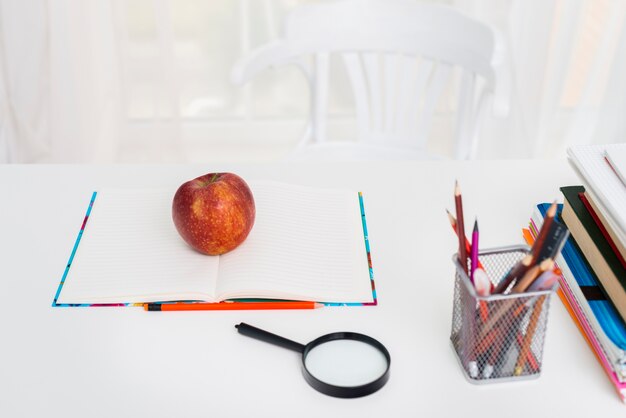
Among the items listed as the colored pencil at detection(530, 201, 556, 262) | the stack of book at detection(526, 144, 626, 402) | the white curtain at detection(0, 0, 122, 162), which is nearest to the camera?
the colored pencil at detection(530, 201, 556, 262)

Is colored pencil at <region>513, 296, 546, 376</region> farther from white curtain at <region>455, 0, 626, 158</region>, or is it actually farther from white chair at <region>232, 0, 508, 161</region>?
white curtain at <region>455, 0, 626, 158</region>

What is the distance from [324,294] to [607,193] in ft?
1.08

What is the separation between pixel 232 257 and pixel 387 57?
2.86ft

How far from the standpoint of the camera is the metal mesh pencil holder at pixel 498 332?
2.42 ft

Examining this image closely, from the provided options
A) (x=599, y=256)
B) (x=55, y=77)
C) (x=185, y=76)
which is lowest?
(x=599, y=256)

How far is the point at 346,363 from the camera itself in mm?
795

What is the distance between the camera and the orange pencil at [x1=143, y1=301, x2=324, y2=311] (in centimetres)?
87

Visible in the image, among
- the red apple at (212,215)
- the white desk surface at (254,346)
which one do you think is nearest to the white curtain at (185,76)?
the white desk surface at (254,346)

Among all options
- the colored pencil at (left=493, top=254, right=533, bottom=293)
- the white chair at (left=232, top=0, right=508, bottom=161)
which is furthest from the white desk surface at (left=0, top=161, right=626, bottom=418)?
the white chair at (left=232, top=0, right=508, bottom=161)

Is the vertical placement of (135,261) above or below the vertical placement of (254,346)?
above

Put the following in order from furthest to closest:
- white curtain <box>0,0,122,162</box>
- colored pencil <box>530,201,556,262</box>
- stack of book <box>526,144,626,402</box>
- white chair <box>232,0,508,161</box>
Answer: white curtain <box>0,0,122,162</box>, white chair <box>232,0,508,161</box>, stack of book <box>526,144,626,402</box>, colored pencil <box>530,201,556,262</box>

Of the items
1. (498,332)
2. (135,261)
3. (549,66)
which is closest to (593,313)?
(498,332)

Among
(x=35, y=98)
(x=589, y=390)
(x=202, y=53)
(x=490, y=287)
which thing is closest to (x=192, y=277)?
(x=490, y=287)

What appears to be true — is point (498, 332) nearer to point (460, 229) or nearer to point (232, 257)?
point (460, 229)
